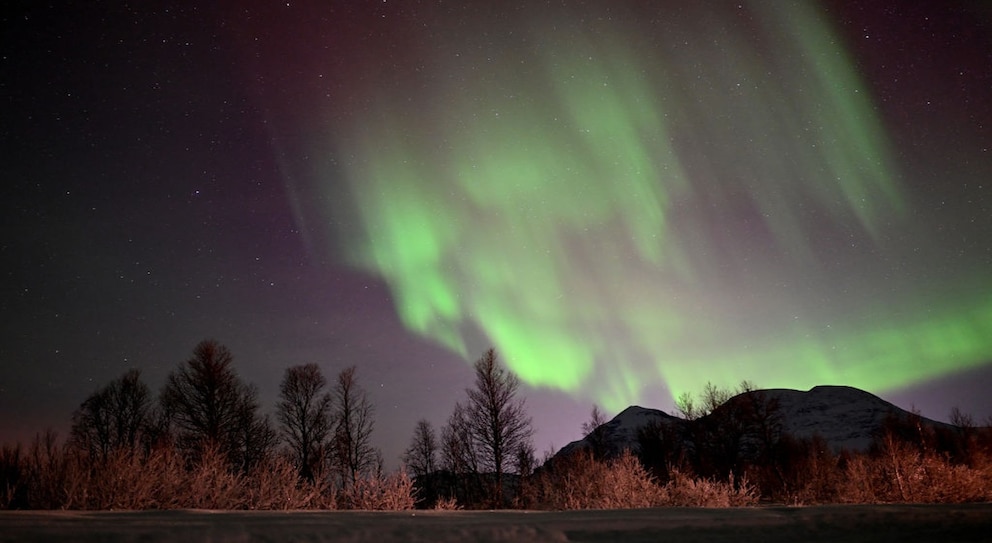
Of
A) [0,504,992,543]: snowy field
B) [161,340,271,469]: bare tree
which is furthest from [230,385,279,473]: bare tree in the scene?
[0,504,992,543]: snowy field

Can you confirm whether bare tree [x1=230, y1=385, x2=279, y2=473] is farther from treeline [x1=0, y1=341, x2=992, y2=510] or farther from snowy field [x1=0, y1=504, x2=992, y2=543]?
snowy field [x1=0, y1=504, x2=992, y2=543]

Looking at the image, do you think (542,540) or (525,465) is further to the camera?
(525,465)

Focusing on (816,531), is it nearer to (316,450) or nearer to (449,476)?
(316,450)

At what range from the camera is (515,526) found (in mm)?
9367

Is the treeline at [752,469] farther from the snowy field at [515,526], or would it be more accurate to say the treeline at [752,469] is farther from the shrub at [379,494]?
the snowy field at [515,526]

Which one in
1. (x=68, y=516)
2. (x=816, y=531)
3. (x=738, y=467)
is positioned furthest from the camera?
(x=738, y=467)

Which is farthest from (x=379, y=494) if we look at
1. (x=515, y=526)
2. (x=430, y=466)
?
(x=430, y=466)

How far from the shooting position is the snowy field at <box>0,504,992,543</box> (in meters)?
7.54

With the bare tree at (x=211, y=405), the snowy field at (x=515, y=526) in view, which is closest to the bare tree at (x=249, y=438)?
the bare tree at (x=211, y=405)

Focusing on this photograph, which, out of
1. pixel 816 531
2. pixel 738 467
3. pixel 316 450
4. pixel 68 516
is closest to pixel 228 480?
pixel 68 516

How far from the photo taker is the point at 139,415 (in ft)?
146

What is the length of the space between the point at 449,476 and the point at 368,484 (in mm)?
29901

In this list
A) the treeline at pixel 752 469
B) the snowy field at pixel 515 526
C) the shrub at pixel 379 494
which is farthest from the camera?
the treeline at pixel 752 469

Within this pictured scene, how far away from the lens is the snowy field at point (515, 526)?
7539 mm
